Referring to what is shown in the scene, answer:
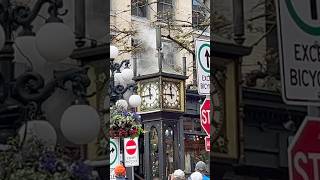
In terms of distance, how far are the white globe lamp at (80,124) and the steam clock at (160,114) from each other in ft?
20.8

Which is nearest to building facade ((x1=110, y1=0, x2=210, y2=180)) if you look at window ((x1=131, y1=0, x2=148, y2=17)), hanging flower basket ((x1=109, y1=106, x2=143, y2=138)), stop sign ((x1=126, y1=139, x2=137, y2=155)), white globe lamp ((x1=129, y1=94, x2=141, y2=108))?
window ((x1=131, y1=0, x2=148, y2=17))

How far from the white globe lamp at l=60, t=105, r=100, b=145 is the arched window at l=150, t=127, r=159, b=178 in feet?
23.5

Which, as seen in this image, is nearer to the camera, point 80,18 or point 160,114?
point 80,18

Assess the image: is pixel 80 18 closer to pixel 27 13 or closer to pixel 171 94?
pixel 27 13

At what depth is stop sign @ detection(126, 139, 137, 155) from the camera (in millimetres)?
9836

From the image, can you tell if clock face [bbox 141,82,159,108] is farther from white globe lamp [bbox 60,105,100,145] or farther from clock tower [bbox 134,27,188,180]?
white globe lamp [bbox 60,105,100,145]

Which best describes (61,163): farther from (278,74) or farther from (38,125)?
(278,74)

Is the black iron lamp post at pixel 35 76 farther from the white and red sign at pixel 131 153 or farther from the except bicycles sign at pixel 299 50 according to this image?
the white and red sign at pixel 131 153

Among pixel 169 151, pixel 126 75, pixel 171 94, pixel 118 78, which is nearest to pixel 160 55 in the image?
pixel 126 75

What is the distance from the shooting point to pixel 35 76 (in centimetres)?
214

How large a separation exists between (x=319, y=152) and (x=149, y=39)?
948 cm

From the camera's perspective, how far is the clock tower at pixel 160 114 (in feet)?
29.2

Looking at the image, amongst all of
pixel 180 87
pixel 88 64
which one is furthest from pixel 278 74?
pixel 180 87

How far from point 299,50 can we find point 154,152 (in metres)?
9.39
